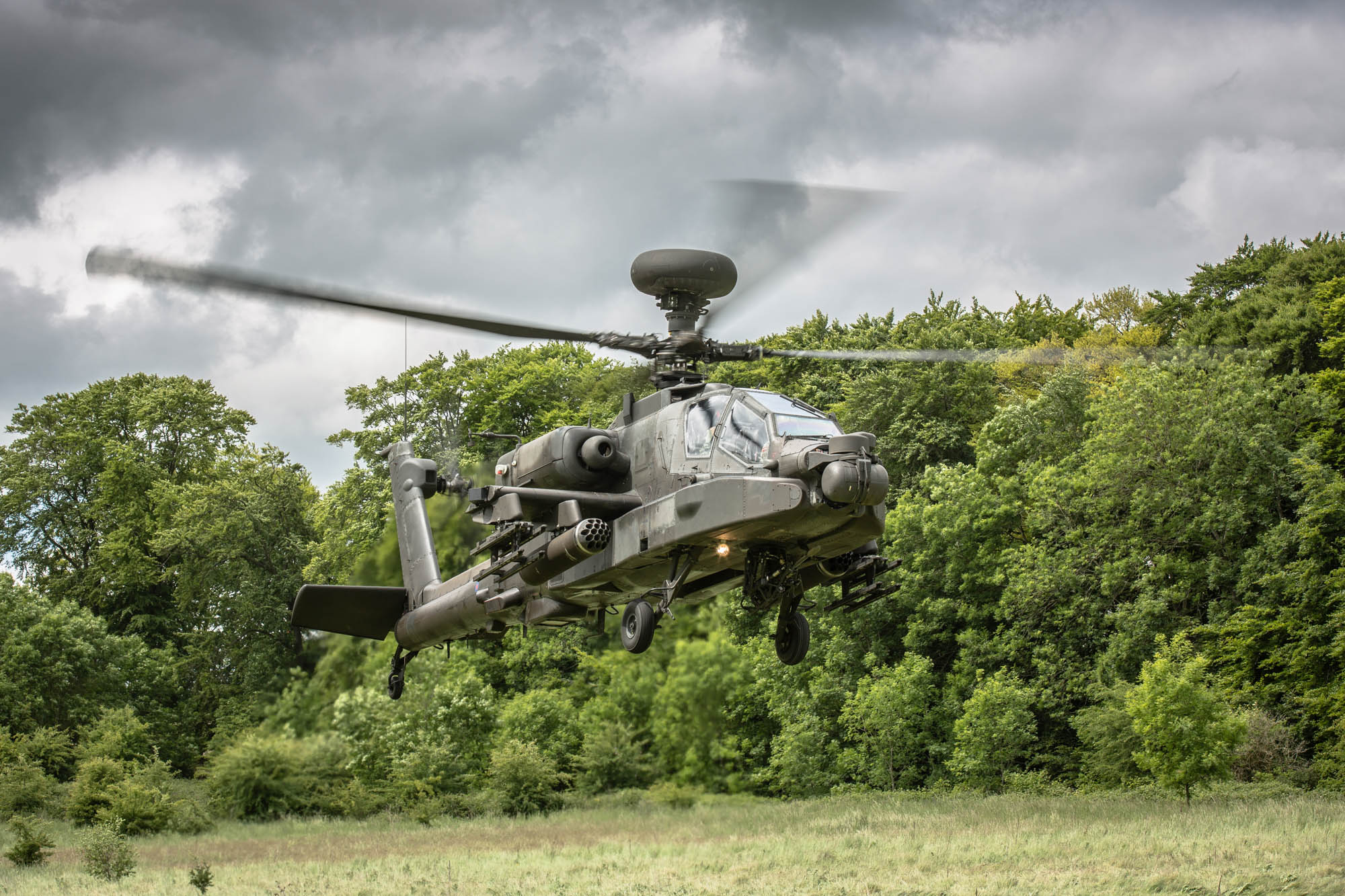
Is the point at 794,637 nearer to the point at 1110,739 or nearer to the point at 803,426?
the point at 803,426

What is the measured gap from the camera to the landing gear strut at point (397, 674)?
17203 millimetres

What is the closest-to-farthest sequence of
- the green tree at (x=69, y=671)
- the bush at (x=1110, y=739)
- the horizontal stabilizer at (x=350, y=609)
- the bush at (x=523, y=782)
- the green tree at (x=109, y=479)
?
1. the horizontal stabilizer at (x=350, y=609)
2. the bush at (x=1110, y=739)
3. the bush at (x=523, y=782)
4. the green tree at (x=69, y=671)
5. the green tree at (x=109, y=479)

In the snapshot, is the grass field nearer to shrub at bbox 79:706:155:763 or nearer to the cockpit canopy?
shrub at bbox 79:706:155:763

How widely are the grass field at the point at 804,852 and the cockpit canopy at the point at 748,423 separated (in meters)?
9.76

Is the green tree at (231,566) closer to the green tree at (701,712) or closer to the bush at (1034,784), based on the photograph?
the green tree at (701,712)

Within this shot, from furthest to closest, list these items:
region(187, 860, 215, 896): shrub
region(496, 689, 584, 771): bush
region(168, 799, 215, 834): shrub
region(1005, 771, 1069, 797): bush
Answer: region(496, 689, 584, 771): bush, region(168, 799, 215, 834): shrub, region(1005, 771, 1069, 797): bush, region(187, 860, 215, 896): shrub

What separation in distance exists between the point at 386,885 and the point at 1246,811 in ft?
50.4

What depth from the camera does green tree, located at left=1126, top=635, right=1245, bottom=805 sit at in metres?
25.0

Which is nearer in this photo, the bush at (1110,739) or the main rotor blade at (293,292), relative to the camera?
the main rotor blade at (293,292)

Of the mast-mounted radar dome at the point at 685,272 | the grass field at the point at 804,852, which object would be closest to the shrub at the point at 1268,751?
the grass field at the point at 804,852

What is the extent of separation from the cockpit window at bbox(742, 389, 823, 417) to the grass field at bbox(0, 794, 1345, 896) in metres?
9.76

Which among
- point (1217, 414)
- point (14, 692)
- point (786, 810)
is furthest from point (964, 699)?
point (14, 692)

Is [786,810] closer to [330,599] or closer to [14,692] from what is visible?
[330,599]

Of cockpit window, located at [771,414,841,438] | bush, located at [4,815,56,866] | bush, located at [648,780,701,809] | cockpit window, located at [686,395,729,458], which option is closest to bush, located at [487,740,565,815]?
bush, located at [648,780,701,809]
